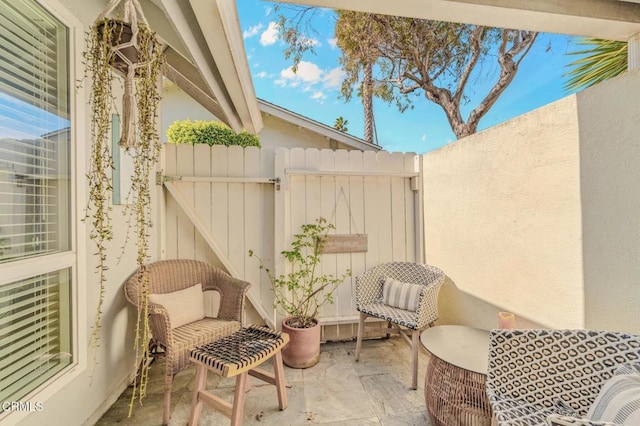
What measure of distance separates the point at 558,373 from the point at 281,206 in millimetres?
2405

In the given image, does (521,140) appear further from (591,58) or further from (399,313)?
(399,313)

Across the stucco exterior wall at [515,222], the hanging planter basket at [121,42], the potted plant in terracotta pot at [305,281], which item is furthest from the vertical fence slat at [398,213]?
the hanging planter basket at [121,42]

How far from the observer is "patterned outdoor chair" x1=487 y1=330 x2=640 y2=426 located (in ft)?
3.93

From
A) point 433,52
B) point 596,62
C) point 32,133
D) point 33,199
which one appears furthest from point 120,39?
point 433,52

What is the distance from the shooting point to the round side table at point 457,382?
1624 millimetres

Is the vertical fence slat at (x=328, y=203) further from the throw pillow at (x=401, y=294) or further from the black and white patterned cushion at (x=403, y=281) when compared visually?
the throw pillow at (x=401, y=294)

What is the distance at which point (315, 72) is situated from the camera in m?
6.05

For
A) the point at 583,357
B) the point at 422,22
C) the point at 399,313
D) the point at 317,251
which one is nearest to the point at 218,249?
the point at 317,251

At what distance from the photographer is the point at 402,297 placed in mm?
2680

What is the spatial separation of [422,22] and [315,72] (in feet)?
7.78

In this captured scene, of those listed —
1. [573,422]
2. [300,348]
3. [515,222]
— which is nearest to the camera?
[573,422]

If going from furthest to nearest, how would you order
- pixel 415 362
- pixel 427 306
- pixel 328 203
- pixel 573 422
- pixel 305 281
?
pixel 328 203 < pixel 305 281 < pixel 427 306 < pixel 415 362 < pixel 573 422

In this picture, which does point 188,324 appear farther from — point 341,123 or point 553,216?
point 341,123

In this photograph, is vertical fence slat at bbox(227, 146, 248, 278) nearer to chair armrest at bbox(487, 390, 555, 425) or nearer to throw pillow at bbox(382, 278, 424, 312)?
throw pillow at bbox(382, 278, 424, 312)
